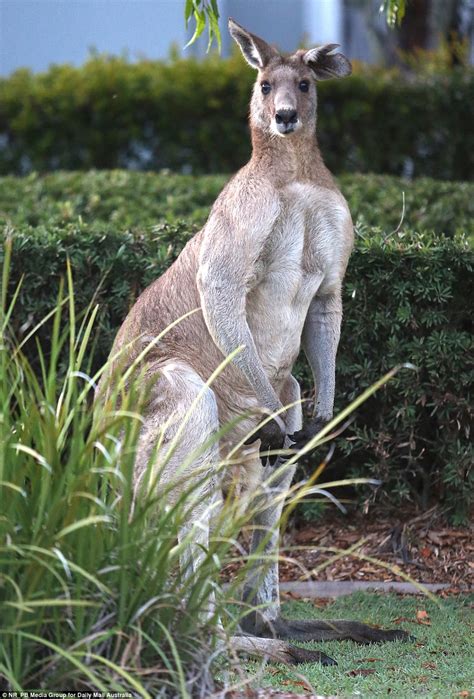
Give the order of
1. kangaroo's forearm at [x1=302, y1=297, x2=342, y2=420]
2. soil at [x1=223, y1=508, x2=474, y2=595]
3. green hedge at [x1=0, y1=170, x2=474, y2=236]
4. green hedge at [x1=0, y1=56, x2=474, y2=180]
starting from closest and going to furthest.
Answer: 1. kangaroo's forearm at [x1=302, y1=297, x2=342, y2=420]
2. soil at [x1=223, y1=508, x2=474, y2=595]
3. green hedge at [x1=0, y1=170, x2=474, y2=236]
4. green hedge at [x1=0, y1=56, x2=474, y2=180]

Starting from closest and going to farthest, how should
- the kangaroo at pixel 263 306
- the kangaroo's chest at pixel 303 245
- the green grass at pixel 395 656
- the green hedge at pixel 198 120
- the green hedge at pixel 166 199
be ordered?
the green grass at pixel 395 656 → the kangaroo at pixel 263 306 → the kangaroo's chest at pixel 303 245 → the green hedge at pixel 166 199 → the green hedge at pixel 198 120

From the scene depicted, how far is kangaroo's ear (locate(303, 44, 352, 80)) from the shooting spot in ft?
15.3

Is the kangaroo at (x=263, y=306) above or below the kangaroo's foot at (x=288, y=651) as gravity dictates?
above

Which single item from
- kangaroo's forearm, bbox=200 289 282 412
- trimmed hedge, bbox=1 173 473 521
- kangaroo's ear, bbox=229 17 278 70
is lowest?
trimmed hedge, bbox=1 173 473 521

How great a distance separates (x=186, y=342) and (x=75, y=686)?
184cm

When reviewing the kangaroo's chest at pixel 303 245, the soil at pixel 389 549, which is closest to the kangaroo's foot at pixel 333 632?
the soil at pixel 389 549

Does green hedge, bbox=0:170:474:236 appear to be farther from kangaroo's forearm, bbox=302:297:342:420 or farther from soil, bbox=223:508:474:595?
kangaroo's forearm, bbox=302:297:342:420

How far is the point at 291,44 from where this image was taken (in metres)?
17.7

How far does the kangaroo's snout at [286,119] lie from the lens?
444cm

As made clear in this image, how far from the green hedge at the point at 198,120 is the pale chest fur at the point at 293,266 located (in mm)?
6739

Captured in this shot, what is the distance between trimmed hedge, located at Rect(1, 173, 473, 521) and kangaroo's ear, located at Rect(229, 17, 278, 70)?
4.90ft

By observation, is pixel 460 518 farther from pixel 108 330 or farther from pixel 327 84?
pixel 327 84

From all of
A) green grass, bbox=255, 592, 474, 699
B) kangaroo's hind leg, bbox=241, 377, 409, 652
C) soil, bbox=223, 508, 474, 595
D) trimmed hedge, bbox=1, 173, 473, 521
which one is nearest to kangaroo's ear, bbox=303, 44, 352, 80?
trimmed hedge, bbox=1, 173, 473, 521

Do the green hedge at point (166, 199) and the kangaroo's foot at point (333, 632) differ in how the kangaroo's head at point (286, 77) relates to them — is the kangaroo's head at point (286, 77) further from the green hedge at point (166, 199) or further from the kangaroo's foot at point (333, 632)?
the green hedge at point (166, 199)
